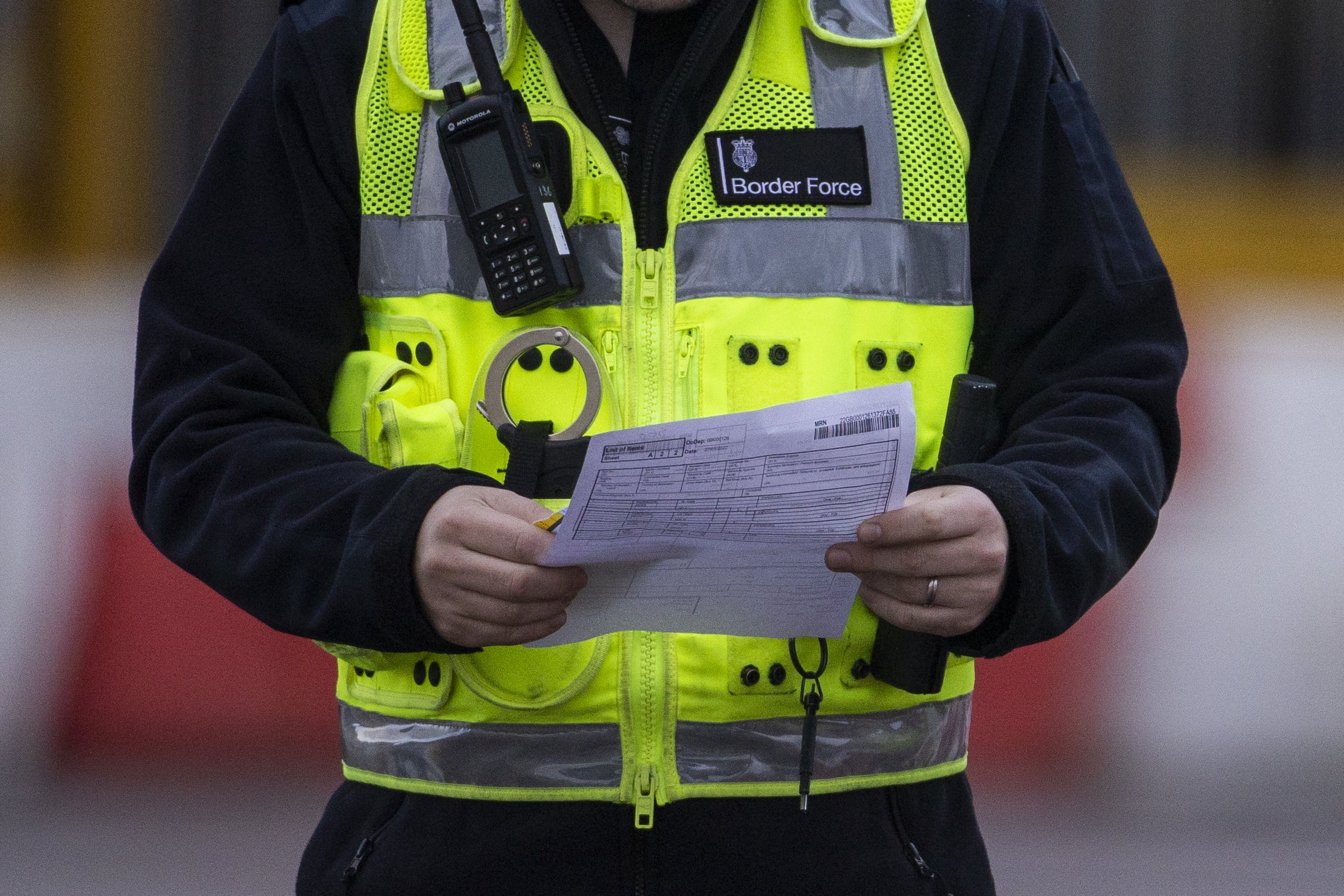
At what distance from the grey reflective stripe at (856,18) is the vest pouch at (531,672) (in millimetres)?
553

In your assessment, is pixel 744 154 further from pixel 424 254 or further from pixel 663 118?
pixel 424 254

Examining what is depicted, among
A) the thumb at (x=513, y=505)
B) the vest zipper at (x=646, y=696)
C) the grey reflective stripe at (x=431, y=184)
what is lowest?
the vest zipper at (x=646, y=696)

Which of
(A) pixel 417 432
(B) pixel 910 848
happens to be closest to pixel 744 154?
(A) pixel 417 432

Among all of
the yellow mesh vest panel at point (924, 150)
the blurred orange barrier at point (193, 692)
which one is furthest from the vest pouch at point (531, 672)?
the blurred orange barrier at point (193, 692)

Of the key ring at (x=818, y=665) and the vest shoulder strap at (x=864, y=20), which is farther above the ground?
the vest shoulder strap at (x=864, y=20)

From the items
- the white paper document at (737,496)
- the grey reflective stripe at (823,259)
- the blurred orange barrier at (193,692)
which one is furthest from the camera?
the blurred orange barrier at (193,692)

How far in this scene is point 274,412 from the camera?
3.84 ft

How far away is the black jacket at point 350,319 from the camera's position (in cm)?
109

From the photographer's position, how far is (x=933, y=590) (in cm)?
98

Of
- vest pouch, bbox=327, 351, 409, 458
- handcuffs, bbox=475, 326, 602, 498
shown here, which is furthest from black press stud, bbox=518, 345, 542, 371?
vest pouch, bbox=327, 351, 409, 458

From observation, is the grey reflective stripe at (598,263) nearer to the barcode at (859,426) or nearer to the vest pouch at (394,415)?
the vest pouch at (394,415)

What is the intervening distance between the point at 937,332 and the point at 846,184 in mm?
145

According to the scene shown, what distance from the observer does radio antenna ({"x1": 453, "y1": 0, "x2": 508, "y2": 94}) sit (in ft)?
3.90

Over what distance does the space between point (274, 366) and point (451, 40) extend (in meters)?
0.32
